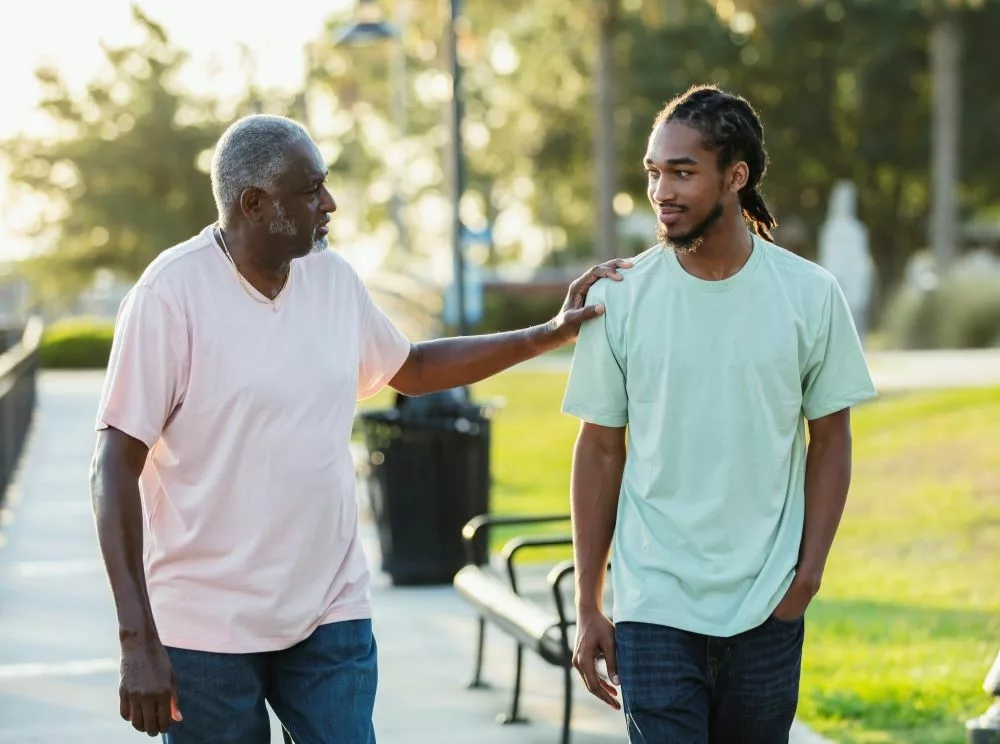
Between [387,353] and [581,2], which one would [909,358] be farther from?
[387,353]

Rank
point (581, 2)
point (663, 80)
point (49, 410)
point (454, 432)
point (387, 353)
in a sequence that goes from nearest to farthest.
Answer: point (387, 353)
point (454, 432)
point (49, 410)
point (581, 2)
point (663, 80)

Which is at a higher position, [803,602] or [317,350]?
[317,350]

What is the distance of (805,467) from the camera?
3365 mm

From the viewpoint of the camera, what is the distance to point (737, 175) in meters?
3.33

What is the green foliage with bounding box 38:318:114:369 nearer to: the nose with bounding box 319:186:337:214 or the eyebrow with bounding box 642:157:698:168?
the nose with bounding box 319:186:337:214

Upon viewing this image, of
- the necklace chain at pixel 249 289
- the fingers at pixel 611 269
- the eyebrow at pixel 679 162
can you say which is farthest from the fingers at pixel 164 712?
the eyebrow at pixel 679 162

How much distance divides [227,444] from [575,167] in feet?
152

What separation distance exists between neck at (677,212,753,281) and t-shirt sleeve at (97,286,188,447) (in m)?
1.03

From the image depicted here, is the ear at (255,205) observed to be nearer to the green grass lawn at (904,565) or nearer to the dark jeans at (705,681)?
the dark jeans at (705,681)

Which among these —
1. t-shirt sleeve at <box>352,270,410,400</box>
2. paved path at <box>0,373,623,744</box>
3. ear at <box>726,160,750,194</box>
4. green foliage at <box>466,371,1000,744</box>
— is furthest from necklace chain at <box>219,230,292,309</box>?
green foliage at <box>466,371,1000,744</box>

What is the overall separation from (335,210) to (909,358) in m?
20.6

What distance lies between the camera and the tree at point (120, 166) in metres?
47.2

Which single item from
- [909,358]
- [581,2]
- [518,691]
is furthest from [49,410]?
[518,691]

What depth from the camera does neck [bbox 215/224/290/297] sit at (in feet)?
10.9
